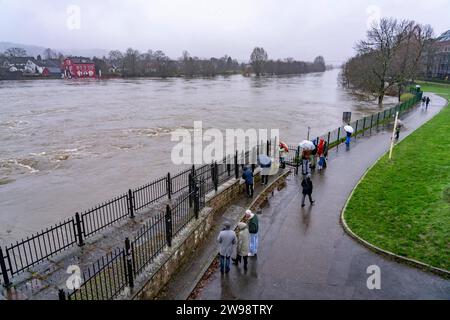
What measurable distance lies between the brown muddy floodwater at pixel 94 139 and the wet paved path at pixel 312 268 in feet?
28.6

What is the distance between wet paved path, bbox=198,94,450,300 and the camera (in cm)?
709

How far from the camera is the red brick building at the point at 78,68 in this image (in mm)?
122125

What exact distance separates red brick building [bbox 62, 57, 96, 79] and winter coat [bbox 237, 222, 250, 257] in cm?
13062

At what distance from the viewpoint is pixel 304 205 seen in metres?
11.6

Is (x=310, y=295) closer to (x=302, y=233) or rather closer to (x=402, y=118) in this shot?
(x=302, y=233)

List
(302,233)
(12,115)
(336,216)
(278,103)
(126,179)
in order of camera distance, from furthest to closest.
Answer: (278,103) → (12,115) → (126,179) → (336,216) → (302,233)

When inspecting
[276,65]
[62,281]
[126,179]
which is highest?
[276,65]

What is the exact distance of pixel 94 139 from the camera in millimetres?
27672

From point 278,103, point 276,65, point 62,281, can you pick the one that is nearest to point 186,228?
point 62,281

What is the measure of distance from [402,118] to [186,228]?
91.0 feet

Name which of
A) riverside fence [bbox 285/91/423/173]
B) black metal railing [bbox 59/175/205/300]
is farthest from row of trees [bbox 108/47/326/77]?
black metal railing [bbox 59/175/205/300]

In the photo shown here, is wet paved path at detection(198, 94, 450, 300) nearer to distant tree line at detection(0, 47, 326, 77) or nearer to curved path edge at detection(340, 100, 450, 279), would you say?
curved path edge at detection(340, 100, 450, 279)

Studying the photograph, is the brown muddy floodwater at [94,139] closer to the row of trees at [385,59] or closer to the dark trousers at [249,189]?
the row of trees at [385,59]

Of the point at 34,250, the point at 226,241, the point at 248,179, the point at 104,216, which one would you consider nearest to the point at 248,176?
the point at 248,179
